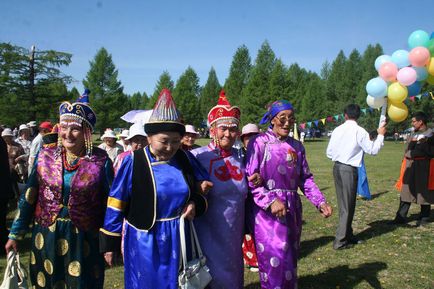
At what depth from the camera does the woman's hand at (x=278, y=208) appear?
3.27 m

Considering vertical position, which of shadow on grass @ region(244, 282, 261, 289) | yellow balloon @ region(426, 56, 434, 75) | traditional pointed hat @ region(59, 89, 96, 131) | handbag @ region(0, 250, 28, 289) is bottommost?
shadow on grass @ region(244, 282, 261, 289)

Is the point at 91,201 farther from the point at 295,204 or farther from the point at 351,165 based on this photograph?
the point at 351,165

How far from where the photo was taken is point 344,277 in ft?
16.2

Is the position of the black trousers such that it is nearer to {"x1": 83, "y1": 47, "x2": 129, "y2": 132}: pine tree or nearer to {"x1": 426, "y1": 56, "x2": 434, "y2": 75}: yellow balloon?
{"x1": 426, "y1": 56, "x2": 434, "y2": 75}: yellow balloon

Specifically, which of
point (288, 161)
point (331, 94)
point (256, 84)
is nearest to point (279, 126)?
point (288, 161)

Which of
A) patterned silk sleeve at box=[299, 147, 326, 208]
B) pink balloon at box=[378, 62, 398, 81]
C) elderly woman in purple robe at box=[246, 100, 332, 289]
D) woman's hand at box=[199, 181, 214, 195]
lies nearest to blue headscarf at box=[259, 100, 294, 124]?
elderly woman in purple robe at box=[246, 100, 332, 289]

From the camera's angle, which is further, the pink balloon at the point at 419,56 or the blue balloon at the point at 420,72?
the blue balloon at the point at 420,72

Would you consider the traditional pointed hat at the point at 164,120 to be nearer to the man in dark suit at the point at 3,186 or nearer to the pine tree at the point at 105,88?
the man in dark suit at the point at 3,186

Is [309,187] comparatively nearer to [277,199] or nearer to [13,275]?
[277,199]

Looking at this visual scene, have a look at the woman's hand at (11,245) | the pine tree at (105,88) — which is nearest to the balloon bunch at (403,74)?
the woman's hand at (11,245)

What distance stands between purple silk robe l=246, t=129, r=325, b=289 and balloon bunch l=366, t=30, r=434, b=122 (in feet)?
12.5

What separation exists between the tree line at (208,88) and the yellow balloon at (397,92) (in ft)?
69.7

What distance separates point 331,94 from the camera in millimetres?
56781

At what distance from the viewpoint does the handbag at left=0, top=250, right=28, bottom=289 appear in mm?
2752
